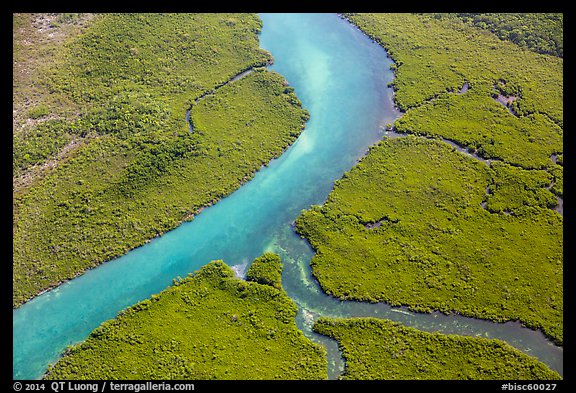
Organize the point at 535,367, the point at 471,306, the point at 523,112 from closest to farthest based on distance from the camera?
the point at 535,367, the point at 471,306, the point at 523,112

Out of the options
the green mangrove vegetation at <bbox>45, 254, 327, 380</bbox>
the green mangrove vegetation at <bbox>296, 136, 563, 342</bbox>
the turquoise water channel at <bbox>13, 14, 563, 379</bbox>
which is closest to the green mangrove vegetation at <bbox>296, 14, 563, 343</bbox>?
the green mangrove vegetation at <bbox>296, 136, 563, 342</bbox>

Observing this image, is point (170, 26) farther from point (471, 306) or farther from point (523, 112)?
point (471, 306)

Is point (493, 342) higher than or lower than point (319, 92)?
lower

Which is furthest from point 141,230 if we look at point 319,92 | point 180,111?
point 319,92

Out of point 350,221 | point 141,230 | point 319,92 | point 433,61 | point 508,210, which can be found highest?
point 433,61

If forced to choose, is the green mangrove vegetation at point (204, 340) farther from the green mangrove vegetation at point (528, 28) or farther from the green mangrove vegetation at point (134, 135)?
the green mangrove vegetation at point (528, 28)

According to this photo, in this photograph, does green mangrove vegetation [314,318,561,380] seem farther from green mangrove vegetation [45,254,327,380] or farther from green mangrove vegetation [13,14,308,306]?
green mangrove vegetation [13,14,308,306]
